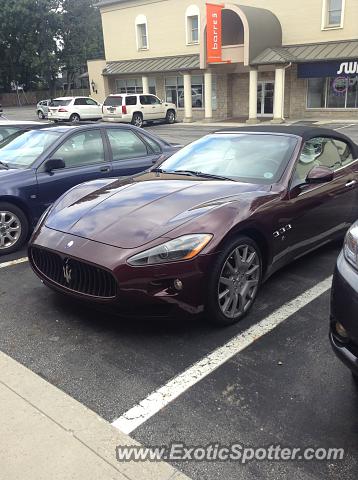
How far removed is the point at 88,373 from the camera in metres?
3.03

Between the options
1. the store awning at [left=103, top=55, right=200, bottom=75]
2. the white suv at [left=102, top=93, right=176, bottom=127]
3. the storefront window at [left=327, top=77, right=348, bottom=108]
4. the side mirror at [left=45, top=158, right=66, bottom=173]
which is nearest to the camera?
the side mirror at [left=45, top=158, right=66, bottom=173]

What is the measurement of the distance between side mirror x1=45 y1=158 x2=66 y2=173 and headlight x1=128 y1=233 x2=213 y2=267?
2888mm

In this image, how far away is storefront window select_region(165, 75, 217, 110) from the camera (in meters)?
31.6

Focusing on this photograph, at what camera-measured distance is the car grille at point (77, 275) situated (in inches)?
129

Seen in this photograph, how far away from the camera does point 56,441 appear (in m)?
2.42

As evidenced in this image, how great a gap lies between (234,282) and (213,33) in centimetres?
2564

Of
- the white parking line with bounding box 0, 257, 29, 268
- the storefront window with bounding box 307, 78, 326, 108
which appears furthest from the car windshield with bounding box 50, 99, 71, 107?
the white parking line with bounding box 0, 257, 29, 268

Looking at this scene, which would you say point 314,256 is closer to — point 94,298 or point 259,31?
point 94,298

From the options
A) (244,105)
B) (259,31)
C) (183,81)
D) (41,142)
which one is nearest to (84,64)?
(183,81)

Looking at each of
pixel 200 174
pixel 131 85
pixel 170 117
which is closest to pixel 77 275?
pixel 200 174

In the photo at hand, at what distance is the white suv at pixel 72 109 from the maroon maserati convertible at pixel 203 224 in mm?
25704

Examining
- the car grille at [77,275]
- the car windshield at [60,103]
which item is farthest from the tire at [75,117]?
the car grille at [77,275]

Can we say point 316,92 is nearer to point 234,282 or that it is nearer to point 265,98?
point 265,98

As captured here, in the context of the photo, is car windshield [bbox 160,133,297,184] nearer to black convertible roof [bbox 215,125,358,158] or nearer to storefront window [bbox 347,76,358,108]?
black convertible roof [bbox 215,125,358,158]
